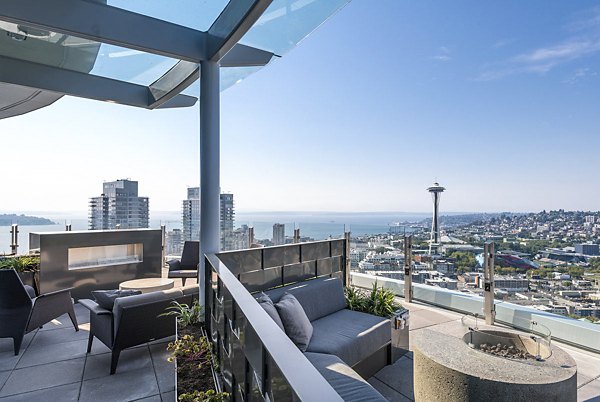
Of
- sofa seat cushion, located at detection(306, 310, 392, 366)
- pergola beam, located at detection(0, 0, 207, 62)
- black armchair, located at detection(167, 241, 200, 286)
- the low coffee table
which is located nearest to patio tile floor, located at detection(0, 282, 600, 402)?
sofa seat cushion, located at detection(306, 310, 392, 366)

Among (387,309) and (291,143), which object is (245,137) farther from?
(387,309)

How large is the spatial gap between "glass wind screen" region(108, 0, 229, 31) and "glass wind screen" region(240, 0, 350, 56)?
17.4 inches

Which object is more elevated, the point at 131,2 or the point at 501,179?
the point at 131,2

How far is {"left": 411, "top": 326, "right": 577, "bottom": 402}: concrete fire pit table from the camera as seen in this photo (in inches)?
76.8

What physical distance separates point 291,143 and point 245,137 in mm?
1799

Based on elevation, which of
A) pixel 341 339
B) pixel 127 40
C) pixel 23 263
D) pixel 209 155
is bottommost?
pixel 341 339

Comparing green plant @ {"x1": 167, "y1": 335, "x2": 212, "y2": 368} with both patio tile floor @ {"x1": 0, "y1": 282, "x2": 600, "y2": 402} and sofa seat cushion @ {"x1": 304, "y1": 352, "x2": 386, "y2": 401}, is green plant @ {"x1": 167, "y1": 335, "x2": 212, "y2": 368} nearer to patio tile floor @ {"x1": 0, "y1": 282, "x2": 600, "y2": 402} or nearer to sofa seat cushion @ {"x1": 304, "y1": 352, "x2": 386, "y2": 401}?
patio tile floor @ {"x1": 0, "y1": 282, "x2": 600, "y2": 402}

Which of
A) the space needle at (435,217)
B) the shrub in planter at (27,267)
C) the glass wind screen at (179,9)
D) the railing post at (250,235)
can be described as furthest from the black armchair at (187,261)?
the space needle at (435,217)

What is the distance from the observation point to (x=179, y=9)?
3014mm

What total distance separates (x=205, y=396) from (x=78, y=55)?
163 inches

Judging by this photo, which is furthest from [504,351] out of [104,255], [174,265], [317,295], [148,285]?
[104,255]

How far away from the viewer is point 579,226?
14.7ft

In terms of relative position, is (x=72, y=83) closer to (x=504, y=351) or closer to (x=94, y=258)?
(x=94, y=258)

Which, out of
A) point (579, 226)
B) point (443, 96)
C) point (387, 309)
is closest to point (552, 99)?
point (443, 96)
